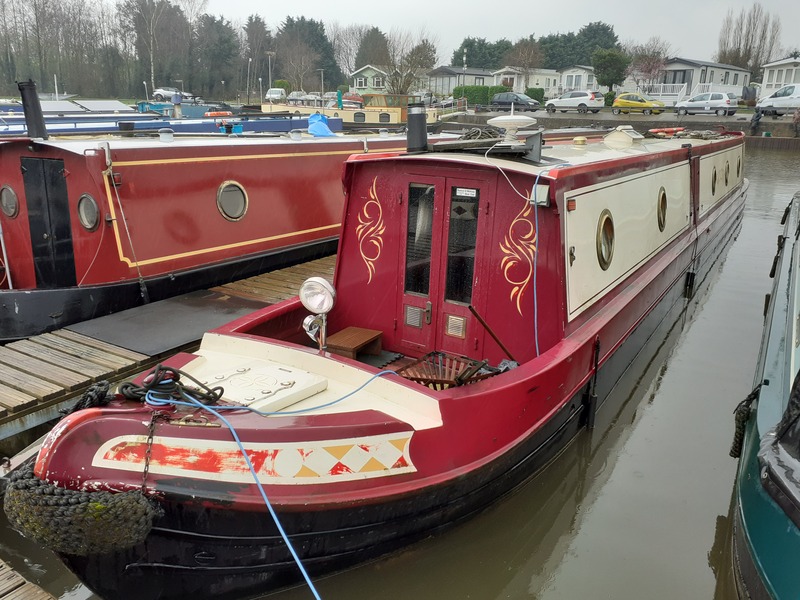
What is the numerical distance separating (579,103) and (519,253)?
3739cm

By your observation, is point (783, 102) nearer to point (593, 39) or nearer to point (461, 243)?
point (461, 243)

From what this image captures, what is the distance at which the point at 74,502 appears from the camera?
2816 mm

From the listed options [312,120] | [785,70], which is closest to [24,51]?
[312,120]

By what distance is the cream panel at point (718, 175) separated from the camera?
33.5 ft

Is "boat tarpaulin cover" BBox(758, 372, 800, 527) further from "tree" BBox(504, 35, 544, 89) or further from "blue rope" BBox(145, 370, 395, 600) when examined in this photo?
"tree" BBox(504, 35, 544, 89)

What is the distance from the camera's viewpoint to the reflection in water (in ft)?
13.2

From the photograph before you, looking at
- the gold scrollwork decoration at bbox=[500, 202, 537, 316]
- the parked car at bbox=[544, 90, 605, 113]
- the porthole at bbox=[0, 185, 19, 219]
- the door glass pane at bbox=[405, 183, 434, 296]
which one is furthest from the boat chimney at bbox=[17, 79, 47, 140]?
the parked car at bbox=[544, 90, 605, 113]

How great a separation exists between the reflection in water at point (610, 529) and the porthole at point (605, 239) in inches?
61.3

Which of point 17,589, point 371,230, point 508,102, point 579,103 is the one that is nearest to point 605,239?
point 371,230

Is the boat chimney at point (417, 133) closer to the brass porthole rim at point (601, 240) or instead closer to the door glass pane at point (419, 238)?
the door glass pane at point (419, 238)

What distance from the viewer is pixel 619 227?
5828 mm

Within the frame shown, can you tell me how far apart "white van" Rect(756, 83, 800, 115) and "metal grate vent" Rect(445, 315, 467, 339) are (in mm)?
34459

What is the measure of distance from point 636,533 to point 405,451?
214 cm

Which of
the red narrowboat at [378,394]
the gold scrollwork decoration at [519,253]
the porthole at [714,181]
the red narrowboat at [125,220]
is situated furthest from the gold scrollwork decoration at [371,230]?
the porthole at [714,181]
